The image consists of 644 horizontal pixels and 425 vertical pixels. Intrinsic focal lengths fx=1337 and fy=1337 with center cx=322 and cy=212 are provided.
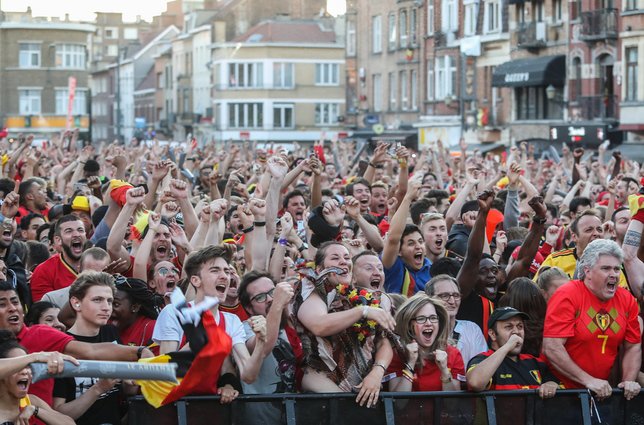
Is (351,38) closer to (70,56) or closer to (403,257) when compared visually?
(70,56)

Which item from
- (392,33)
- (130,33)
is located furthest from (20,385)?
(130,33)

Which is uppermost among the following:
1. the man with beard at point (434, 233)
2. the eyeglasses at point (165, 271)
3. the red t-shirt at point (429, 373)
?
the man with beard at point (434, 233)

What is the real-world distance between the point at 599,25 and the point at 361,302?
3275cm

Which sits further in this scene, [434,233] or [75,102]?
[75,102]

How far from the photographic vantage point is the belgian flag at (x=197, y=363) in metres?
6.52

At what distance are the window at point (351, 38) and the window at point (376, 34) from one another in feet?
7.02

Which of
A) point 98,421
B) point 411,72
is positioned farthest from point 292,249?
point 411,72

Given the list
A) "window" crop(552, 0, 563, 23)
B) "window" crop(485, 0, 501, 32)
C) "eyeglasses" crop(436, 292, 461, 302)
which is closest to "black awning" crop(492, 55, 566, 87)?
"window" crop(552, 0, 563, 23)

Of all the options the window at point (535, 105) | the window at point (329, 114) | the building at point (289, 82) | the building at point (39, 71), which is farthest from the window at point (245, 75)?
the window at point (535, 105)

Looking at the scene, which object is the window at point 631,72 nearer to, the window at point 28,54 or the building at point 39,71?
the building at point 39,71

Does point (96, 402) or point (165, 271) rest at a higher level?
point (165, 271)

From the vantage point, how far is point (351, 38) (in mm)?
61750

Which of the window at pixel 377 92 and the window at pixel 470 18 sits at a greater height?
the window at pixel 470 18

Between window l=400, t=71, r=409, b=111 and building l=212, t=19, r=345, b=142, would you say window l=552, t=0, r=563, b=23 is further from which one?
building l=212, t=19, r=345, b=142
